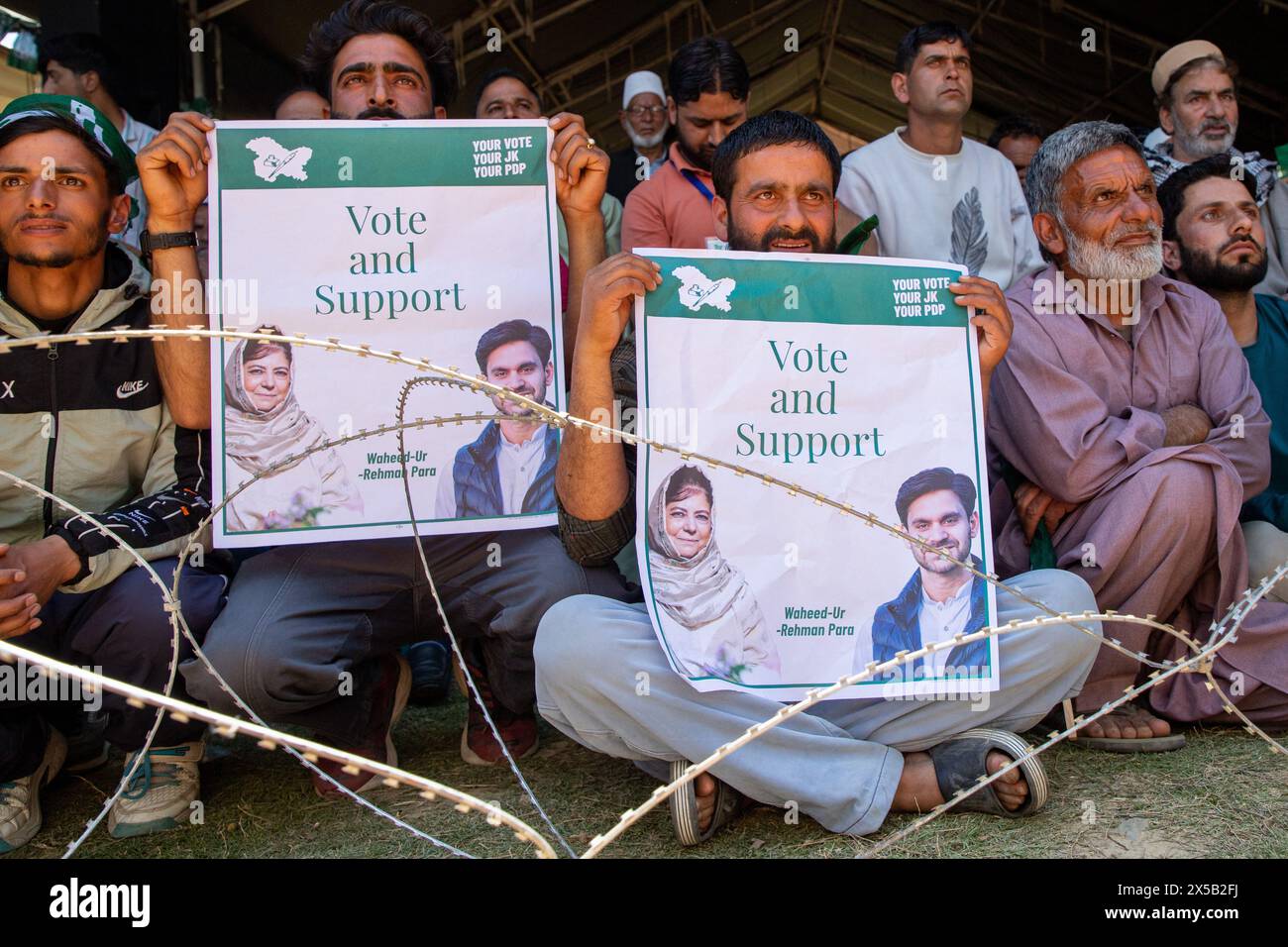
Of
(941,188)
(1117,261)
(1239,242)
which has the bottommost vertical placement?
(1117,261)

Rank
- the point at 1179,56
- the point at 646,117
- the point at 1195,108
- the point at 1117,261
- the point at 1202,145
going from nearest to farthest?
the point at 1117,261 < the point at 1202,145 < the point at 1195,108 < the point at 1179,56 < the point at 646,117

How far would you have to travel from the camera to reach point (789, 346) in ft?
8.71

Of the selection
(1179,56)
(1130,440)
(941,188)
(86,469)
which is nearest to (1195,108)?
(1179,56)

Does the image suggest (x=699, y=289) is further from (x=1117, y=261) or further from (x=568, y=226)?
(x=1117, y=261)

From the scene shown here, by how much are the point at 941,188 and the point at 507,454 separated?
8.55ft

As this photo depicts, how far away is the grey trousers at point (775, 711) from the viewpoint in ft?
8.25

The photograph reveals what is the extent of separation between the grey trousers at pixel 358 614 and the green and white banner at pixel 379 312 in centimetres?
23

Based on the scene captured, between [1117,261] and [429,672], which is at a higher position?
[1117,261]

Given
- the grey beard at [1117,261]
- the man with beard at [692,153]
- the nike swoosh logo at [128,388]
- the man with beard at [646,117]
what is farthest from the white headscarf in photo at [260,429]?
the man with beard at [646,117]

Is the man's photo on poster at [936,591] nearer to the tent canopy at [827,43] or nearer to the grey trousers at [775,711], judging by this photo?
the grey trousers at [775,711]

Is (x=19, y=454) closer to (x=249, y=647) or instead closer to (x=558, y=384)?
(x=249, y=647)

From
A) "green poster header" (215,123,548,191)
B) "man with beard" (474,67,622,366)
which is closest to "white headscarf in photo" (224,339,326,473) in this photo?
"green poster header" (215,123,548,191)

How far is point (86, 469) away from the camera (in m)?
3.00
